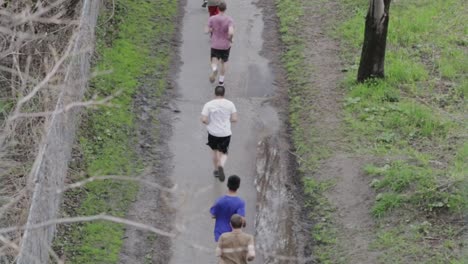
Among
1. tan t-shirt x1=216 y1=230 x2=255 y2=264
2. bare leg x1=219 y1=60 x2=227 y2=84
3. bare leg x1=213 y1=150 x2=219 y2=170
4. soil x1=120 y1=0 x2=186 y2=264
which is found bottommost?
soil x1=120 y1=0 x2=186 y2=264

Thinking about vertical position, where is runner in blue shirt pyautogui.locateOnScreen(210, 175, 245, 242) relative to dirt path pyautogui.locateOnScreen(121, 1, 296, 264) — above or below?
above

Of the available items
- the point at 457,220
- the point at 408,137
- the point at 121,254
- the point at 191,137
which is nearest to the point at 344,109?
the point at 408,137

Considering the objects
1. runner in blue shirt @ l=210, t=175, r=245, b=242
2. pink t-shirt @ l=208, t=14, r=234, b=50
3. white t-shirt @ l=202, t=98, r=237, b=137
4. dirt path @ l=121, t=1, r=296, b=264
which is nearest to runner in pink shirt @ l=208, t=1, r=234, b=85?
pink t-shirt @ l=208, t=14, r=234, b=50

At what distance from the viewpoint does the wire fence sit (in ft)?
37.1

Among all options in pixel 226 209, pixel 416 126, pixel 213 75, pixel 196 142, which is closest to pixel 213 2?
pixel 213 75

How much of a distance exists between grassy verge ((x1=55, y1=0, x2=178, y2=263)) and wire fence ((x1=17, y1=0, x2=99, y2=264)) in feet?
1.42

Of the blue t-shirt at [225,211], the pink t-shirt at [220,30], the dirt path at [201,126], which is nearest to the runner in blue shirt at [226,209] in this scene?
the blue t-shirt at [225,211]

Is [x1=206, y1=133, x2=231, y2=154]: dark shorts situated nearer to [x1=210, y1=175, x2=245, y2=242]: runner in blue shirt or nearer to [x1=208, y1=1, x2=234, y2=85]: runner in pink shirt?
[x1=210, y1=175, x2=245, y2=242]: runner in blue shirt

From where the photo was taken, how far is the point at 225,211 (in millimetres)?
11609

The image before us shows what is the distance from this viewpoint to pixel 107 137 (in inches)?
608

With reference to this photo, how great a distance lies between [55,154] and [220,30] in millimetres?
4595

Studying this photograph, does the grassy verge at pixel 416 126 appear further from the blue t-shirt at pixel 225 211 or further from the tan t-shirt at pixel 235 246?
the tan t-shirt at pixel 235 246

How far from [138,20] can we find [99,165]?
5790 mm

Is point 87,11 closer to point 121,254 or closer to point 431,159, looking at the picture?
point 121,254
